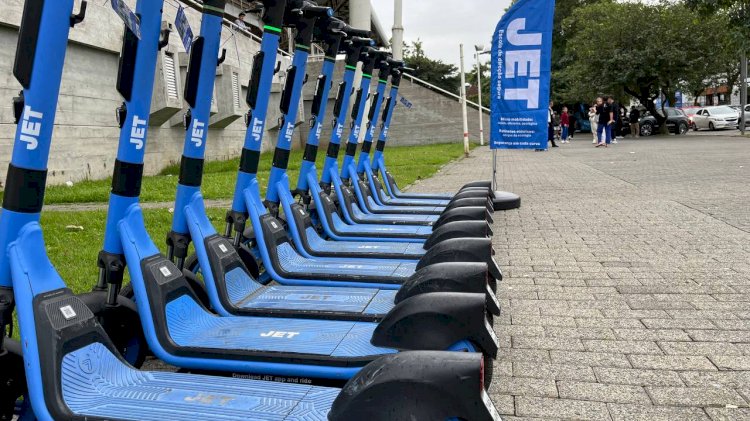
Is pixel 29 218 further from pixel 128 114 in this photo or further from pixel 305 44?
pixel 305 44

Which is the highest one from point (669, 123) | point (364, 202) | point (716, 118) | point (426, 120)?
point (716, 118)

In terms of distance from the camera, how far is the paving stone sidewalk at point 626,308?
3.20 meters

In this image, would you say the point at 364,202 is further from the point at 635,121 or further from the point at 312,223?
the point at 635,121

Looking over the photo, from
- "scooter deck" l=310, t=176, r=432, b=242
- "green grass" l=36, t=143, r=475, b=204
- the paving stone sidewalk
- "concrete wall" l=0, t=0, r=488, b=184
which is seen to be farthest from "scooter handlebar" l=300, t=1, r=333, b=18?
"green grass" l=36, t=143, r=475, b=204

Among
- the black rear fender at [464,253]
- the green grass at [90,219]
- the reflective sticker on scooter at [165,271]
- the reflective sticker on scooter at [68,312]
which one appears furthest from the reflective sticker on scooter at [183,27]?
the green grass at [90,219]

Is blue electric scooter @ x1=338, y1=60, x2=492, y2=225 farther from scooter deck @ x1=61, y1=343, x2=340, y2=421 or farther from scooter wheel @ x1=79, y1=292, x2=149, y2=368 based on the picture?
scooter deck @ x1=61, y1=343, x2=340, y2=421

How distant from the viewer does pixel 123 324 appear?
3346mm

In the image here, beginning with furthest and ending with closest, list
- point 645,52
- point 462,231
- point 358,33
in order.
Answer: point 645,52
point 358,33
point 462,231

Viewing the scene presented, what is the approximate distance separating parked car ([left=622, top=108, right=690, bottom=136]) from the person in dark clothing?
765 centimetres

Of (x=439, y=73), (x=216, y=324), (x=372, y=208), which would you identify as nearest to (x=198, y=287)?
(x=216, y=324)

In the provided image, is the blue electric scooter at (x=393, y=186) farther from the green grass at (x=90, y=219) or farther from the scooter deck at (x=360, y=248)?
the scooter deck at (x=360, y=248)

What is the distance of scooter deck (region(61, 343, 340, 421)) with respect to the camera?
2490 mm

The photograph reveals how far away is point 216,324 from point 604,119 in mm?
24210

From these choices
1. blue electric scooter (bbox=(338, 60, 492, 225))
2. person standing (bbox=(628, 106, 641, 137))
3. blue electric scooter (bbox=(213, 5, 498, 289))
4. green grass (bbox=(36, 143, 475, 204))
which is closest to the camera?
blue electric scooter (bbox=(213, 5, 498, 289))
